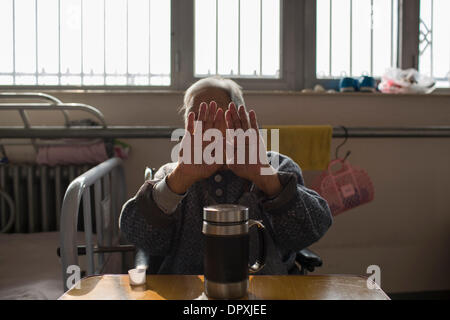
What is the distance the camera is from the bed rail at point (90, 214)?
1.00 meters

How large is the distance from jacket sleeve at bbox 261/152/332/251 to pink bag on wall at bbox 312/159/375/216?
690 millimetres

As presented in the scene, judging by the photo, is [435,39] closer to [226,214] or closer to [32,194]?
[226,214]

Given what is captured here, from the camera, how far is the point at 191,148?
0.95 meters

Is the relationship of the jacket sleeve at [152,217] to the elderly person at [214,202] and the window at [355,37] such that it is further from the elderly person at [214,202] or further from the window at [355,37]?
the window at [355,37]

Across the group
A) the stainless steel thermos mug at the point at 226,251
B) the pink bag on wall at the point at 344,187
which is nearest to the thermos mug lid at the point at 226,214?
the stainless steel thermos mug at the point at 226,251

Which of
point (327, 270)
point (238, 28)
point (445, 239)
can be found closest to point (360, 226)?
point (327, 270)

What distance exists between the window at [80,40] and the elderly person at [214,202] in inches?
37.4

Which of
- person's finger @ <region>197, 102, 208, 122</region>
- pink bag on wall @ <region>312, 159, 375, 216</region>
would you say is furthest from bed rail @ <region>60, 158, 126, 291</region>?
pink bag on wall @ <region>312, 159, 375, 216</region>

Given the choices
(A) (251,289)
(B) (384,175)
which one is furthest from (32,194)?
(B) (384,175)

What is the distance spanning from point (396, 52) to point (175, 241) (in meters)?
1.67

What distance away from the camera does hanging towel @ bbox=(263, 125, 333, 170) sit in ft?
5.49

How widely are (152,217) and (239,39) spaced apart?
4.43 feet

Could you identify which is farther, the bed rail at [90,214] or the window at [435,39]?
the window at [435,39]
